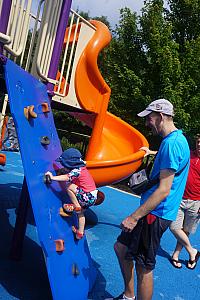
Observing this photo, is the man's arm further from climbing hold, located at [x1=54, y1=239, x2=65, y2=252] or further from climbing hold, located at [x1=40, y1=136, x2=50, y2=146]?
climbing hold, located at [x1=40, y1=136, x2=50, y2=146]

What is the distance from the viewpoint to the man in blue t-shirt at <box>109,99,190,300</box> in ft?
9.37

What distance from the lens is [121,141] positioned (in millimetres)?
6859

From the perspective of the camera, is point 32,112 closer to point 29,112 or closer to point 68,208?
point 29,112

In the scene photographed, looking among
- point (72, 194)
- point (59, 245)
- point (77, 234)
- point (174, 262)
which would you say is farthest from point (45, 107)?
point (174, 262)

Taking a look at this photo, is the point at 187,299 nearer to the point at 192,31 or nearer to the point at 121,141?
the point at 121,141

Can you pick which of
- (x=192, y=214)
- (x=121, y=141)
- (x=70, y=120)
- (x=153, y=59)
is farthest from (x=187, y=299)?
(x=70, y=120)

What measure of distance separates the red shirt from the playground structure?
2.55 ft

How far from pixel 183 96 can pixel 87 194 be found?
9194 millimetres

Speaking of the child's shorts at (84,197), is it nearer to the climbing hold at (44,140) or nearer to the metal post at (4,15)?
the climbing hold at (44,140)

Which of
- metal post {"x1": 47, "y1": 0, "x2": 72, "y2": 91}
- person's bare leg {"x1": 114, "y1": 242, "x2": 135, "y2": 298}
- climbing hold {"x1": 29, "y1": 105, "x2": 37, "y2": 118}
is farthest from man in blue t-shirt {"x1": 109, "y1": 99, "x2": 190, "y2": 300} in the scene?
metal post {"x1": 47, "y1": 0, "x2": 72, "y2": 91}

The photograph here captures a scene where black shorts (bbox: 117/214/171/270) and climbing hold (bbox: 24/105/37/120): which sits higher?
climbing hold (bbox: 24/105/37/120)

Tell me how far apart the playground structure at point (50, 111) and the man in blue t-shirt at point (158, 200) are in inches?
23.9

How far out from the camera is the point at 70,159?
373 centimetres

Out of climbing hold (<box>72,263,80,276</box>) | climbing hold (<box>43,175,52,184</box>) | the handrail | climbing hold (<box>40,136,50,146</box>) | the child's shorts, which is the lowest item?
climbing hold (<box>72,263,80,276</box>)
